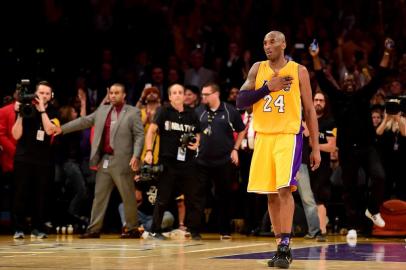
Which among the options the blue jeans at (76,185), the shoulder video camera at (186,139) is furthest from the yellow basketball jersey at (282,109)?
the blue jeans at (76,185)

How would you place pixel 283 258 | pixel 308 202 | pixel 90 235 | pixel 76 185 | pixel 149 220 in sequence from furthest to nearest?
1. pixel 76 185
2. pixel 149 220
3. pixel 90 235
4. pixel 308 202
5. pixel 283 258

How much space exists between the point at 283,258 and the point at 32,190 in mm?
6125

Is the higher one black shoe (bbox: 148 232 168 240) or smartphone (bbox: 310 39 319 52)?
smartphone (bbox: 310 39 319 52)

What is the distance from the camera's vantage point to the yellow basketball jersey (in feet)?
26.6

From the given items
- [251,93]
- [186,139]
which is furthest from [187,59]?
[251,93]

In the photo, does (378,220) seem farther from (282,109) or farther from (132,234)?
(282,109)

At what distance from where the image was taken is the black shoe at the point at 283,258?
770cm

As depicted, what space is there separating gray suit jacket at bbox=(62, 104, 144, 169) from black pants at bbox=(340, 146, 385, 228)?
2.85 m

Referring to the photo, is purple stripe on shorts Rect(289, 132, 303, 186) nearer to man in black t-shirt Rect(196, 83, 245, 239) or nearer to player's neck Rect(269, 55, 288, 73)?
player's neck Rect(269, 55, 288, 73)

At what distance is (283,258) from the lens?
7.78 meters

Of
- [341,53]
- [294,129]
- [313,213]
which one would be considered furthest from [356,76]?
[294,129]

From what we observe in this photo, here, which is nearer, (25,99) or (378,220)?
(25,99)

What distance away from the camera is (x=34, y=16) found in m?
16.6

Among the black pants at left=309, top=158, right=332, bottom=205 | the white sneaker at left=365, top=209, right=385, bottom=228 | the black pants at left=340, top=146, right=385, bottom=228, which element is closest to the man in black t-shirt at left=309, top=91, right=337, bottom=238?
the black pants at left=309, top=158, right=332, bottom=205
